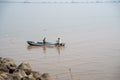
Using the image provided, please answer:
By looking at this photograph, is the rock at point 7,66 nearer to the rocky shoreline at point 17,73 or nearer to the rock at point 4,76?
the rocky shoreline at point 17,73

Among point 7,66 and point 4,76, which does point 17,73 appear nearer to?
point 4,76

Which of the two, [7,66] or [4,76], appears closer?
[4,76]

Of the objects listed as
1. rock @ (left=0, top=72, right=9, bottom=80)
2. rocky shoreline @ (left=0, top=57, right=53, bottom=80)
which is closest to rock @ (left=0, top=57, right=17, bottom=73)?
rocky shoreline @ (left=0, top=57, right=53, bottom=80)

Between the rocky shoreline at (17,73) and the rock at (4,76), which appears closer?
the rock at (4,76)

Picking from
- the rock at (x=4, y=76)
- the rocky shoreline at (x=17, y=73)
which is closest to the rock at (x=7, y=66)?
the rocky shoreline at (x=17, y=73)

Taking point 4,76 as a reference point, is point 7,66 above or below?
above

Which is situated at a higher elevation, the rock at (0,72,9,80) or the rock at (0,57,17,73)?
the rock at (0,57,17,73)

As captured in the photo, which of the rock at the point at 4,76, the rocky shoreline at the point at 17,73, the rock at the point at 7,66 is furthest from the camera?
the rock at the point at 7,66

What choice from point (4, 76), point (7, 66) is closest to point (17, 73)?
point (4, 76)

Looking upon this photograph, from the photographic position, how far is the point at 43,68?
19328 millimetres

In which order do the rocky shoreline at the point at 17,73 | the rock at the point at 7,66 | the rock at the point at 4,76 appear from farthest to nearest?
the rock at the point at 7,66 → the rocky shoreline at the point at 17,73 → the rock at the point at 4,76

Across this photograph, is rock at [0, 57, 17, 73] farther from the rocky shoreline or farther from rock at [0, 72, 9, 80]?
rock at [0, 72, 9, 80]

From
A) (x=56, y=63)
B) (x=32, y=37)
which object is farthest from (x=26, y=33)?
(x=56, y=63)

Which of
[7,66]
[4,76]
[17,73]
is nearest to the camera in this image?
[4,76]
